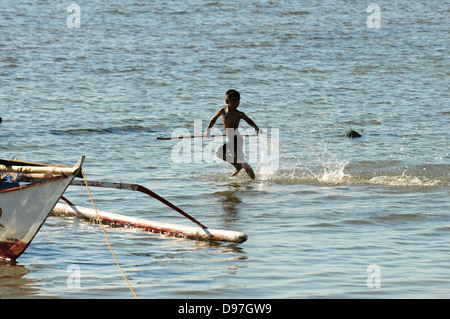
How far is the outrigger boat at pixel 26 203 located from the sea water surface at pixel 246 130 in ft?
0.87

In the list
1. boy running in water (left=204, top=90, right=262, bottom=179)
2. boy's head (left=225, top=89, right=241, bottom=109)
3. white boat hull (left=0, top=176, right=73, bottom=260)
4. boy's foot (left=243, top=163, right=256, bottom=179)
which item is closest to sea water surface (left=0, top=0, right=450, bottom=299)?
boy's foot (left=243, top=163, right=256, bottom=179)

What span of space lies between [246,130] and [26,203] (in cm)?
1034

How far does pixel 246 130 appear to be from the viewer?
57.0 ft

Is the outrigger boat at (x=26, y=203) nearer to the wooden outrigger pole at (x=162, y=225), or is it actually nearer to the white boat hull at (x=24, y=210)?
the white boat hull at (x=24, y=210)

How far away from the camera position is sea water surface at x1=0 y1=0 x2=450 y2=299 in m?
7.34

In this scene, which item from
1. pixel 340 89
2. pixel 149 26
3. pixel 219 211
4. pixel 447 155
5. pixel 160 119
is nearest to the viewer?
pixel 219 211

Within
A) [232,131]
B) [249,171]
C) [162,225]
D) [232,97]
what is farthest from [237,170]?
[162,225]

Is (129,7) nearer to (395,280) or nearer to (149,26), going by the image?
(149,26)

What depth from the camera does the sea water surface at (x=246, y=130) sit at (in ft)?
24.1

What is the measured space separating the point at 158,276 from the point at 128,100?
13478mm

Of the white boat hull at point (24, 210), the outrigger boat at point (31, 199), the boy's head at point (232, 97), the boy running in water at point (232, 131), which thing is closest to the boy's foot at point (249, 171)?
the boy running in water at point (232, 131)

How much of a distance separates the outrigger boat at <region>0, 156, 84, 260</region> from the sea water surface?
27 centimetres

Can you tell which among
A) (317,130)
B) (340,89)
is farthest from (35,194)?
(340,89)

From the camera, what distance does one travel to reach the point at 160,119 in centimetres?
1825
